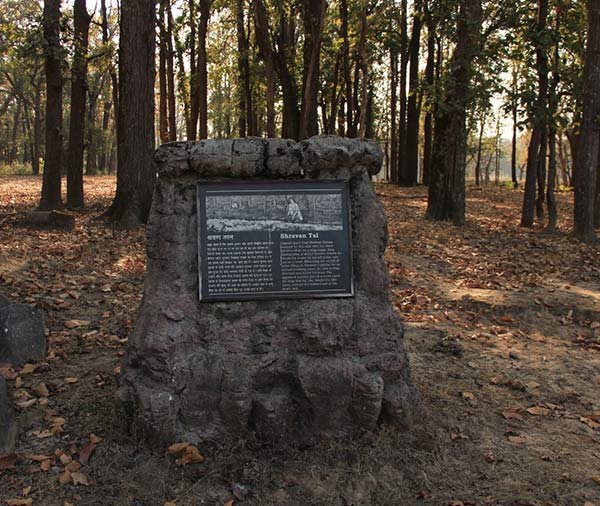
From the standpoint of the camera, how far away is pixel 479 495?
12.2 feet

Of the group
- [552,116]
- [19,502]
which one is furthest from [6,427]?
[552,116]

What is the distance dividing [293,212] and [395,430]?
182 cm

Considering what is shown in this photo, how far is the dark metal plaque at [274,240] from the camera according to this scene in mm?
4137

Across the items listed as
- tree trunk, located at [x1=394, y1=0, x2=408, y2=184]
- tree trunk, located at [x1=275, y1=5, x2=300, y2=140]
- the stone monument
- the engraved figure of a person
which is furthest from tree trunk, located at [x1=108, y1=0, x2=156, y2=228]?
tree trunk, located at [x1=394, y1=0, x2=408, y2=184]

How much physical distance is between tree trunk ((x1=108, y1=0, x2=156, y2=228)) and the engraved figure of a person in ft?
24.6

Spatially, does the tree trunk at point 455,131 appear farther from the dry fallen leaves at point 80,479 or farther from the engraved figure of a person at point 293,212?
the dry fallen leaves at point 80,479

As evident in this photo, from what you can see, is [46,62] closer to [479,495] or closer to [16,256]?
[16,256]

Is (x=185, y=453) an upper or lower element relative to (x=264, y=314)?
lower

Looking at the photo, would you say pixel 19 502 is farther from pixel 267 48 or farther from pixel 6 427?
pixel 267 48

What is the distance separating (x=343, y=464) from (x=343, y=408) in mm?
389

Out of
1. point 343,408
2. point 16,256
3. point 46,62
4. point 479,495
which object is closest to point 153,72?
point 46,62

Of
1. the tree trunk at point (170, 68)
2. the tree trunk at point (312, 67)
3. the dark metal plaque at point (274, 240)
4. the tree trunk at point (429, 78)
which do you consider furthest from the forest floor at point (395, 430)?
the tree trunk at point (170, 68)

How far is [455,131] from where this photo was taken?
14.0 m

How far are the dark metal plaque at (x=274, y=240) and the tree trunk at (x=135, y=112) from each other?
24.3 feet
